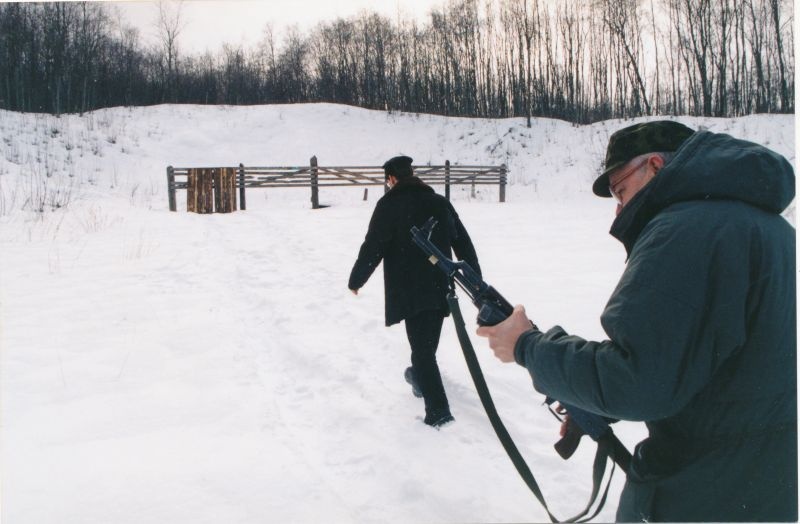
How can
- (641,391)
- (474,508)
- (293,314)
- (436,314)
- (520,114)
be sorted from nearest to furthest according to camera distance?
1. (641,391)
2. (474,508)
3. (436,314)
4. (293,314)
5. (520,114)

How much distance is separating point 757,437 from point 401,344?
3.80m

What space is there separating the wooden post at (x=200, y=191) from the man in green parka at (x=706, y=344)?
1593 centimetres

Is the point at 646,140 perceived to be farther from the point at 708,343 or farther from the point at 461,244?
the point at 461,244

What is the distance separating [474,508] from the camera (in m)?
2.66

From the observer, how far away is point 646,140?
1420mm

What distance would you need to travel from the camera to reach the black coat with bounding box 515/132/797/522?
3.71 feet

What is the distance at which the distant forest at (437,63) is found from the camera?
6.29 m

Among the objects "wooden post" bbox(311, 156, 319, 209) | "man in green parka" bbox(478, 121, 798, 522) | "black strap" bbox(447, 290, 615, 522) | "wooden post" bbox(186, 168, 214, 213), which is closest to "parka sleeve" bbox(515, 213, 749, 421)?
"man in green parka" bbox(478, 121, 798, 522)

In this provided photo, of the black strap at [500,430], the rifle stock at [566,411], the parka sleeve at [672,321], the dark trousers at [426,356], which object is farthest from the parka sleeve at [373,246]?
the parka sleeve at [672,321]

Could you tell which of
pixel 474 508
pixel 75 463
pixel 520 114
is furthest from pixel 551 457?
pixel 520 114

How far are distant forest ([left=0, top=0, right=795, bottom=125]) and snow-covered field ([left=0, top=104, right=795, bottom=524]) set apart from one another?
92.2 inches

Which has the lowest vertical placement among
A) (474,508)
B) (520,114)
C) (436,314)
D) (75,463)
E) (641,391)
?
(474,508)

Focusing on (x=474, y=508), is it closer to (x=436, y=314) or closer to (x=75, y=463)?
(x=436, y=314)

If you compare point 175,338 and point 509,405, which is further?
point 175,338
